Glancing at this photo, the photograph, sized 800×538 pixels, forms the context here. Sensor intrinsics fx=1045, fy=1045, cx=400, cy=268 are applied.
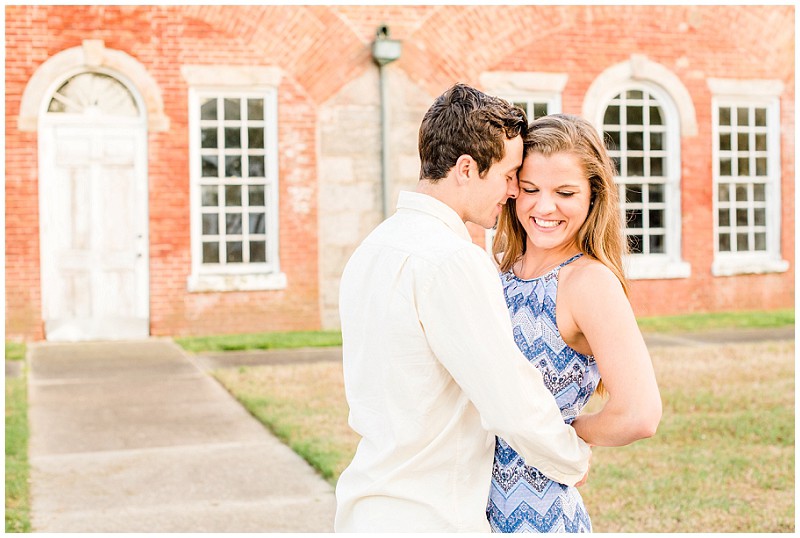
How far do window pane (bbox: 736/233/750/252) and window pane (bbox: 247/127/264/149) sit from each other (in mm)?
6975

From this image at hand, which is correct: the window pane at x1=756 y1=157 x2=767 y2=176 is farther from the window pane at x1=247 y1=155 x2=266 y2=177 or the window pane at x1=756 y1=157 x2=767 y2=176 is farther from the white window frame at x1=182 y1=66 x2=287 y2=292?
the window pane at x1=247 y1=155 x2=266 y2=177

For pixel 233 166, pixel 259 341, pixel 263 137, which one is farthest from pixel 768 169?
pixel 259 341

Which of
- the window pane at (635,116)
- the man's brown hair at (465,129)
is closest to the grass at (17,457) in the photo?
the man's brown hair at (465,129)

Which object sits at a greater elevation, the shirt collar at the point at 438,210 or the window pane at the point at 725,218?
the window pane at the point at 725,218

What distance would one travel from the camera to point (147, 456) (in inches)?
257

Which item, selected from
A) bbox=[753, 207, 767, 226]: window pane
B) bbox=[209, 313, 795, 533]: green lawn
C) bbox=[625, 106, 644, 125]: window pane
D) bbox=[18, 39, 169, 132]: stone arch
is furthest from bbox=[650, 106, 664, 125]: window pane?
bbox=[18, 39, 169, 132]: stone arch

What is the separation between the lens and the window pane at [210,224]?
13.0 meters

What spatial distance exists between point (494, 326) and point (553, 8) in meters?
12.5

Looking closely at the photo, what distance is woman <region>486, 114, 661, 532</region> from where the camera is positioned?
7.47 feet

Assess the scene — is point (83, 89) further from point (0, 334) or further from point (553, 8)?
point (553, 8)

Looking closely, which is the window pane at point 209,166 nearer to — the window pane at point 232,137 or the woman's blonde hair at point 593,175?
the window pane at point 232,137

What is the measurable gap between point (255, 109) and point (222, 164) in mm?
807

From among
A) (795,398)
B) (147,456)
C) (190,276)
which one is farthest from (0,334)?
(795,398)

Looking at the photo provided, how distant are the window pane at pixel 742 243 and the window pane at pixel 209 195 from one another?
24.5 ft
